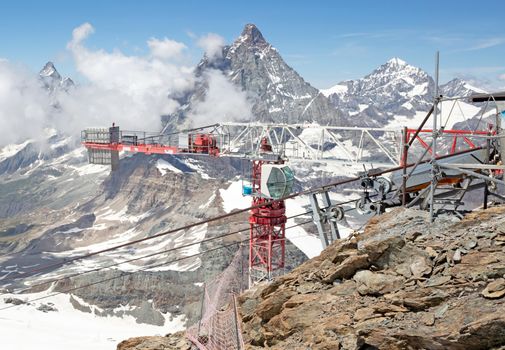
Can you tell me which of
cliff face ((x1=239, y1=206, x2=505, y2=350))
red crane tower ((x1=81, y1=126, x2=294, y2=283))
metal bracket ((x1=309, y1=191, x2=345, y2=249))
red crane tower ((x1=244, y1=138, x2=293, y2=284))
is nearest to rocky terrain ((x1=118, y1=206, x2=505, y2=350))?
cliff face ((x1=239, y1=206, x2=505, y2=350))

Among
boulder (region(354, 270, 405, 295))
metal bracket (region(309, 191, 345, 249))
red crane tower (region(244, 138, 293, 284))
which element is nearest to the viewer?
boulder (region(354, 270, 405, 295))

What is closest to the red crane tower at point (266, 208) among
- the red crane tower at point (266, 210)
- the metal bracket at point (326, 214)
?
the red crane tower at point (266, 210)

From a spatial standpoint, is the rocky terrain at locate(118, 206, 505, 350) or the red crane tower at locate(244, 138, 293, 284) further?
the red crane tower at locate(244, 138, 293, 284)

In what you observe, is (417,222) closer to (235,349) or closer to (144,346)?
(235,349)

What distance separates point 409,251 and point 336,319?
262 centimetres

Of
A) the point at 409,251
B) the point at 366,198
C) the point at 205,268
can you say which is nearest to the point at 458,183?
the point at 366,198

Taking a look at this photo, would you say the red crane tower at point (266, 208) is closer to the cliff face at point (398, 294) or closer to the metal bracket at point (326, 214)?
the metal bracket at point (326, 214)

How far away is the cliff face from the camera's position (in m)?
9.62

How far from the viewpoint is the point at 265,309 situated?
14.4 metres

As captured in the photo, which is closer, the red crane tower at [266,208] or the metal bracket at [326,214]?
the metal bracket at [326,214]

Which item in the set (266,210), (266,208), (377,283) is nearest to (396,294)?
(377,283)

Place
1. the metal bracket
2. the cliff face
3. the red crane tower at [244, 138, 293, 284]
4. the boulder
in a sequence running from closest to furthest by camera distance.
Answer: the cliff face
the boulder
the metal bracket
the red crane tower at [244, 138, 293, 284]

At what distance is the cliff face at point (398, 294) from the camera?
9625mm

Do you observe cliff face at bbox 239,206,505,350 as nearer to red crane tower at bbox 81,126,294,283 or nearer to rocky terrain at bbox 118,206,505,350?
rocky terrain at bbox 118,206,505,350
